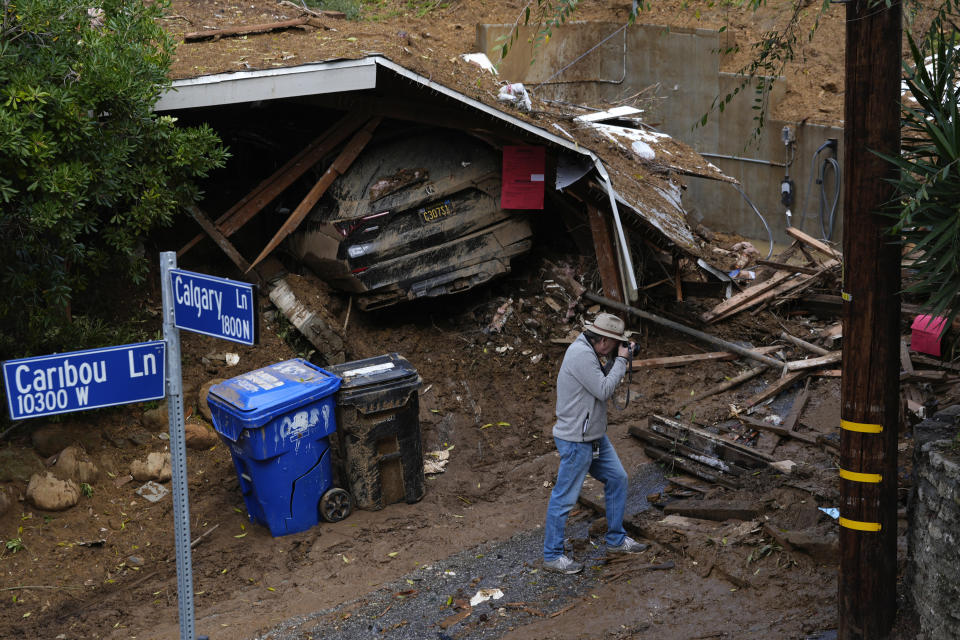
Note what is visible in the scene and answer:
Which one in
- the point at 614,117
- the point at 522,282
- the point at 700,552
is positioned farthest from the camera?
the point at 614,117

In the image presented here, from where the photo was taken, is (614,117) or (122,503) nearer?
(122,503)

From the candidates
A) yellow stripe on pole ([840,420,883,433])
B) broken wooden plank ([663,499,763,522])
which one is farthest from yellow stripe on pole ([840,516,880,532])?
broken wooden plank ([663,499,763,522])

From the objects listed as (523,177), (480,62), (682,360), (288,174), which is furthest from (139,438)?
(480,62)

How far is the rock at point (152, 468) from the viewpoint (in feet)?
27.5

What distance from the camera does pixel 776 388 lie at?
9.59 m

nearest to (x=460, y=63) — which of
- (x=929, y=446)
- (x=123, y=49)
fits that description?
(x=123, y=49)

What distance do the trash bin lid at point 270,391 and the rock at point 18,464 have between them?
1.86m

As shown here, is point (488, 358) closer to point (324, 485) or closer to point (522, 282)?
point (522, 282)

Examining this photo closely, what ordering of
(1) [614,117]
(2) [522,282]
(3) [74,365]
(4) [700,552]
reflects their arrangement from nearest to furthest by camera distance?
(3) [74,365], (4) [700,552], (2) [522,282], (1) [614,117]

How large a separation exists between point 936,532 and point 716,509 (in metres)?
2.46

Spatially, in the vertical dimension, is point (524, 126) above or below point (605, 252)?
above

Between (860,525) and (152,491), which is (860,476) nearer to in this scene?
(860,525)

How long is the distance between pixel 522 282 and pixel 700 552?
5.94 metres

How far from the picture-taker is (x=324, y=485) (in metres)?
7.85
